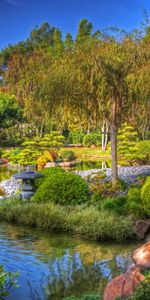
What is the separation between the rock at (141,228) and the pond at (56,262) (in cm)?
37

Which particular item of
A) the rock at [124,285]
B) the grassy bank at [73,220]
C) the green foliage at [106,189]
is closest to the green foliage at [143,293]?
the rock at [124,285]

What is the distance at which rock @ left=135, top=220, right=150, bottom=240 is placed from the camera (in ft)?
29.3

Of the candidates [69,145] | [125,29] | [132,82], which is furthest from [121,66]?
[69,145]

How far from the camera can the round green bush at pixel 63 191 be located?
11047 millimetres

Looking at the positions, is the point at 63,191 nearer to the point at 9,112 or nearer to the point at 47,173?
the point at 47,173

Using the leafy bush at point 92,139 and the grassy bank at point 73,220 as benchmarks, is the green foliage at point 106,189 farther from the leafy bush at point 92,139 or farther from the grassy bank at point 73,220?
the leafy bush at point 92,139

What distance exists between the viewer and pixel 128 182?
14156mm

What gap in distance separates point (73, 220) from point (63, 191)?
1.68 m

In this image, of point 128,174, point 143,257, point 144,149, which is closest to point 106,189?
point 128,174

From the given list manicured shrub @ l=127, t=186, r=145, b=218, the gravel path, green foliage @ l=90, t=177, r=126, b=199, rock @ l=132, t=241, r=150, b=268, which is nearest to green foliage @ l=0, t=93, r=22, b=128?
the gravel path

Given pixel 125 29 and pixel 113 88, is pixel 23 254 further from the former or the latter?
pixel 125 29

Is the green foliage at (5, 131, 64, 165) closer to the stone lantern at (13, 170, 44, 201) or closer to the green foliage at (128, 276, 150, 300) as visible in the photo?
the stone lantern at (13, 170, 44, 201)

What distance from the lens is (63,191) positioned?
11.1 m

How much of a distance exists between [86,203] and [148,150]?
51.2ft
